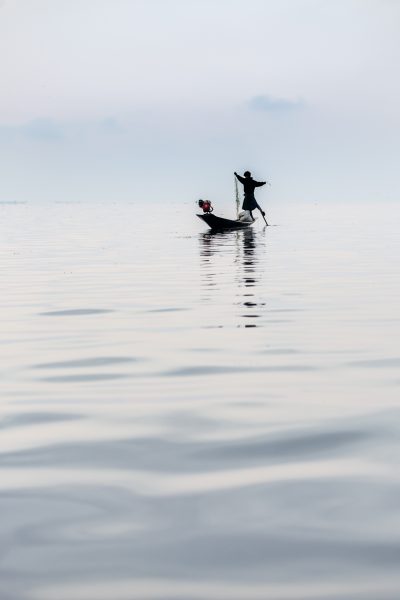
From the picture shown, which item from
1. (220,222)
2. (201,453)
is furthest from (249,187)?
(201,453)

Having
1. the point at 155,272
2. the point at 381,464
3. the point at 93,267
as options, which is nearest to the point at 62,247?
the point at 93,267

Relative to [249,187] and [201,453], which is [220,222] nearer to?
[249,187]

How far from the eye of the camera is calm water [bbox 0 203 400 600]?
4086 mm

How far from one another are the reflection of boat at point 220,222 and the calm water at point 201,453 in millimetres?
24998

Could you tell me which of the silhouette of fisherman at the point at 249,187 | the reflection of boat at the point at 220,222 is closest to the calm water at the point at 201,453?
the silhouette of fisherman at the point at 249,187

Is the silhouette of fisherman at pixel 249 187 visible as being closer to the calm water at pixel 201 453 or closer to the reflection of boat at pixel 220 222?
the reflection of boat at pixel 220 222

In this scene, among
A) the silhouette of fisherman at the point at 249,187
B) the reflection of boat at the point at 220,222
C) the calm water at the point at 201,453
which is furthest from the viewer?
the reflection of boat at the point at 220,222

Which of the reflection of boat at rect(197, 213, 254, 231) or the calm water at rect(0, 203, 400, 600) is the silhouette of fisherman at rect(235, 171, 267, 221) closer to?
the reflection of boat at rect(197, 213, 254, 231)

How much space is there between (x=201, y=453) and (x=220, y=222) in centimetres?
3494

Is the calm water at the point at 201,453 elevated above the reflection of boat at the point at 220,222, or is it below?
below

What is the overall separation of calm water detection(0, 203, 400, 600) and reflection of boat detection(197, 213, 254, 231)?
24998 millimetres

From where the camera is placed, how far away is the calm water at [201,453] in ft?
13.4

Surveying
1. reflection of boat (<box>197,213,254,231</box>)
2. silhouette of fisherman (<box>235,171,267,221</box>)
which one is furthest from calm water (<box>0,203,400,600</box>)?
reflection of boat (<box>197,213,254,231</box>)

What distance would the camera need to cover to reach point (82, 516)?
15.8ft
